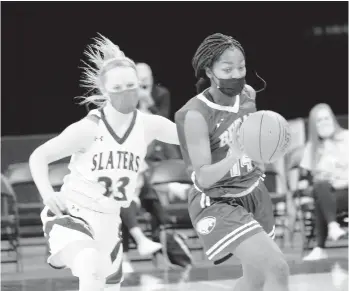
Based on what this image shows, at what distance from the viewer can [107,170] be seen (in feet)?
14.7

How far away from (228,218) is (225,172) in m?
0.31

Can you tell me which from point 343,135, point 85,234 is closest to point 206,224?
point 85,234

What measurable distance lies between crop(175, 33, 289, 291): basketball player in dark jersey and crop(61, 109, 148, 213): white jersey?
312 mm

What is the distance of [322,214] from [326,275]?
1313mm

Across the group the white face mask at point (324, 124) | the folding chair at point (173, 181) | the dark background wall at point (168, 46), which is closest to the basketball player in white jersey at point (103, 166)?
the folding chair at point (173, 181)

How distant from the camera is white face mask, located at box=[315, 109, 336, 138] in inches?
315

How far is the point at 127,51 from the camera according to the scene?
10.9 metres

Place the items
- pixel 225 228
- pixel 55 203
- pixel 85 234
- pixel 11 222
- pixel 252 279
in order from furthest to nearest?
pixel 11 222, pixel 85 234, pixel 55 203, pixel 225 228, pixel 252 279

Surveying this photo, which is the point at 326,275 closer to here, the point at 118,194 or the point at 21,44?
the point at 118,194

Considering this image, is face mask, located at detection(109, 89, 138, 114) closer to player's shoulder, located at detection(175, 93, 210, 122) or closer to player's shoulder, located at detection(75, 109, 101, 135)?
player's shoulder, located at detection(75, 109, 101, 135)

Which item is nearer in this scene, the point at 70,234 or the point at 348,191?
the point at 70,234

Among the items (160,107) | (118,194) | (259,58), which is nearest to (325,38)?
(259,58)

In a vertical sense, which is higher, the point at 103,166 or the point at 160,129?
the point at 160,129

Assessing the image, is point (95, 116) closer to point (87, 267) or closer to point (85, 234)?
point (85, 234)
